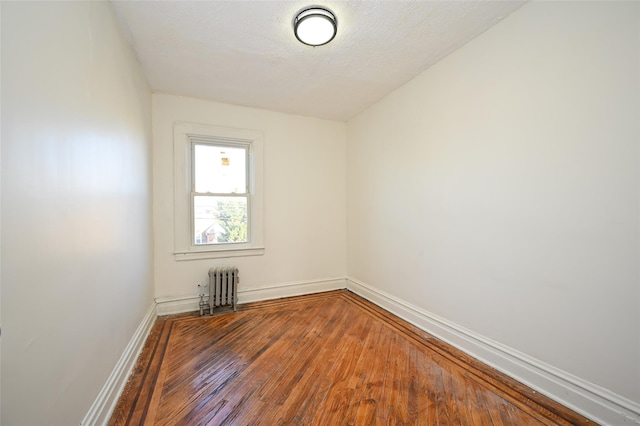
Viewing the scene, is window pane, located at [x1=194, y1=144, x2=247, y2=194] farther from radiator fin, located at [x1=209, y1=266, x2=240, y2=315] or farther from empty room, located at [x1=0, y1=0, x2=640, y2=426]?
radiator fin, located at [x1=209, y1=266, x2=240, y2=315]

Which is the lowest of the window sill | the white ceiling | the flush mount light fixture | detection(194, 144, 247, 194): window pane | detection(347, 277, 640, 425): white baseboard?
detection(347, 277, 640, 425): white baseboard

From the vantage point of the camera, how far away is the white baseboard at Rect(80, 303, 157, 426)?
139cm

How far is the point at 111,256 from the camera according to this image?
1.69 meters

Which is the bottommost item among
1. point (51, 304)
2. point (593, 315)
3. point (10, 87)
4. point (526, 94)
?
point (593, 315)

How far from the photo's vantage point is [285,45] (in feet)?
7.37

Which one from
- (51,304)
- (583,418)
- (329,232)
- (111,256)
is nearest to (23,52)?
(51,304)

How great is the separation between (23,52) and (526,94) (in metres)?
2.68

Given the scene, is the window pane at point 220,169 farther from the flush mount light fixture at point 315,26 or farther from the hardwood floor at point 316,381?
the flush mount light fixture at point 315,26

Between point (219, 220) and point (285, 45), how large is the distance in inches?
89.1

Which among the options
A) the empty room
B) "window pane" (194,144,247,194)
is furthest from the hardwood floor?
"window pane" (194,144,247,194)

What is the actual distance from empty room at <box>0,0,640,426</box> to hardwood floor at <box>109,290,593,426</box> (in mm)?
17

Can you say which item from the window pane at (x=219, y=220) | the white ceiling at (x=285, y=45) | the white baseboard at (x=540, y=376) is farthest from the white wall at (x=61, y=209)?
the white baseboard at (x=540, y=376)

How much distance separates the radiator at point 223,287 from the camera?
3.16 metres

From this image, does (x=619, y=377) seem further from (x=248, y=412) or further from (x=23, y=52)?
(x=23, y=52)
